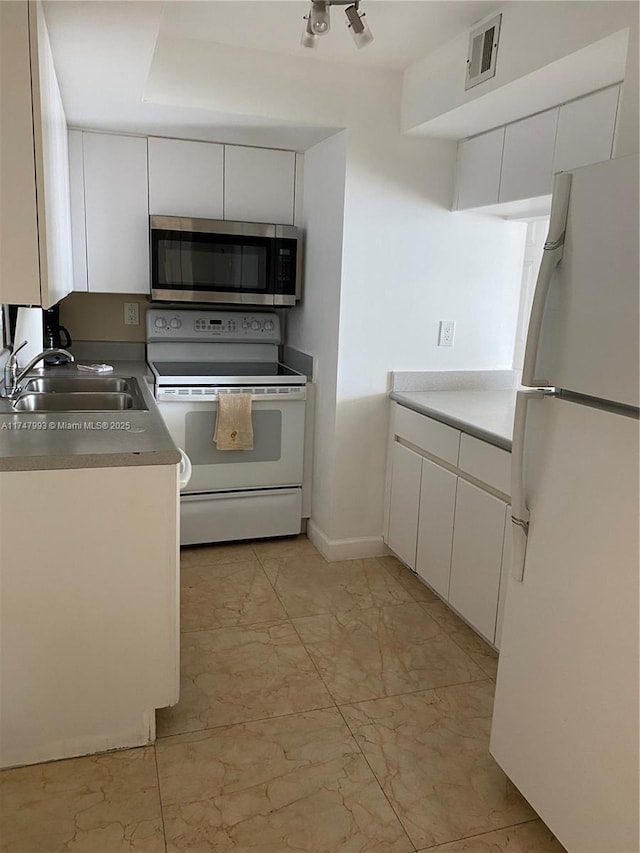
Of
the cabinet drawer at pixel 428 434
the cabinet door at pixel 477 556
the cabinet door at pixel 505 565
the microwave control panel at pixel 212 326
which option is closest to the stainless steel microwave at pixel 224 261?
the microwave control panel at pixel 212 326

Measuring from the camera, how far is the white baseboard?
10.9ft

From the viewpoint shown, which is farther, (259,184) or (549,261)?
(259,184)

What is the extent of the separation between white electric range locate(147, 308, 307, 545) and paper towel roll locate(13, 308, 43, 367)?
547 millimetres

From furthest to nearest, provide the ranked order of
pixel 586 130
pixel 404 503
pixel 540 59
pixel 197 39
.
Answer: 1. pixel 404 503
2. pixel 197 39
3. pixel 586 130
4. pixel 540 59

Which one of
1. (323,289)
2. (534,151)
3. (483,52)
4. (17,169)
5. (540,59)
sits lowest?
(323,289)

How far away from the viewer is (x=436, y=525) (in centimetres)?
283

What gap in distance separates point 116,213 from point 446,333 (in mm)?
1725

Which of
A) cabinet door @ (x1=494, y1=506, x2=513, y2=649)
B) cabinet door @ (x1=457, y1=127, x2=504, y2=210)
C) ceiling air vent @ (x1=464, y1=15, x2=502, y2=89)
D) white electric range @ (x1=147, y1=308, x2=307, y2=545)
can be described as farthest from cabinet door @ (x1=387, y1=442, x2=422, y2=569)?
ceiling air vent @ (x1=464, y1=15, x2=502, y2=89)

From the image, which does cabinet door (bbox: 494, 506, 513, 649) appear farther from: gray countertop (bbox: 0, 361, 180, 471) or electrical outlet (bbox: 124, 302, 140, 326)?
electrical outlet (bbox: 124, 302, 140, 326)

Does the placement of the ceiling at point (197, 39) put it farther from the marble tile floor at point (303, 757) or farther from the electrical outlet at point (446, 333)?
the marble tile floor at point (303, 757)

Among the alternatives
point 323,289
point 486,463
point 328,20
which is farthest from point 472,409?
point 328,20

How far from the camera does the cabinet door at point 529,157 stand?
2416 mm

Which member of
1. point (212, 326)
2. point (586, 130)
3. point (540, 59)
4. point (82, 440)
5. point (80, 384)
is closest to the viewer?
point (82, 440)

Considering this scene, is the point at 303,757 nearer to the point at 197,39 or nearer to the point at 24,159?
the point at 24,159
